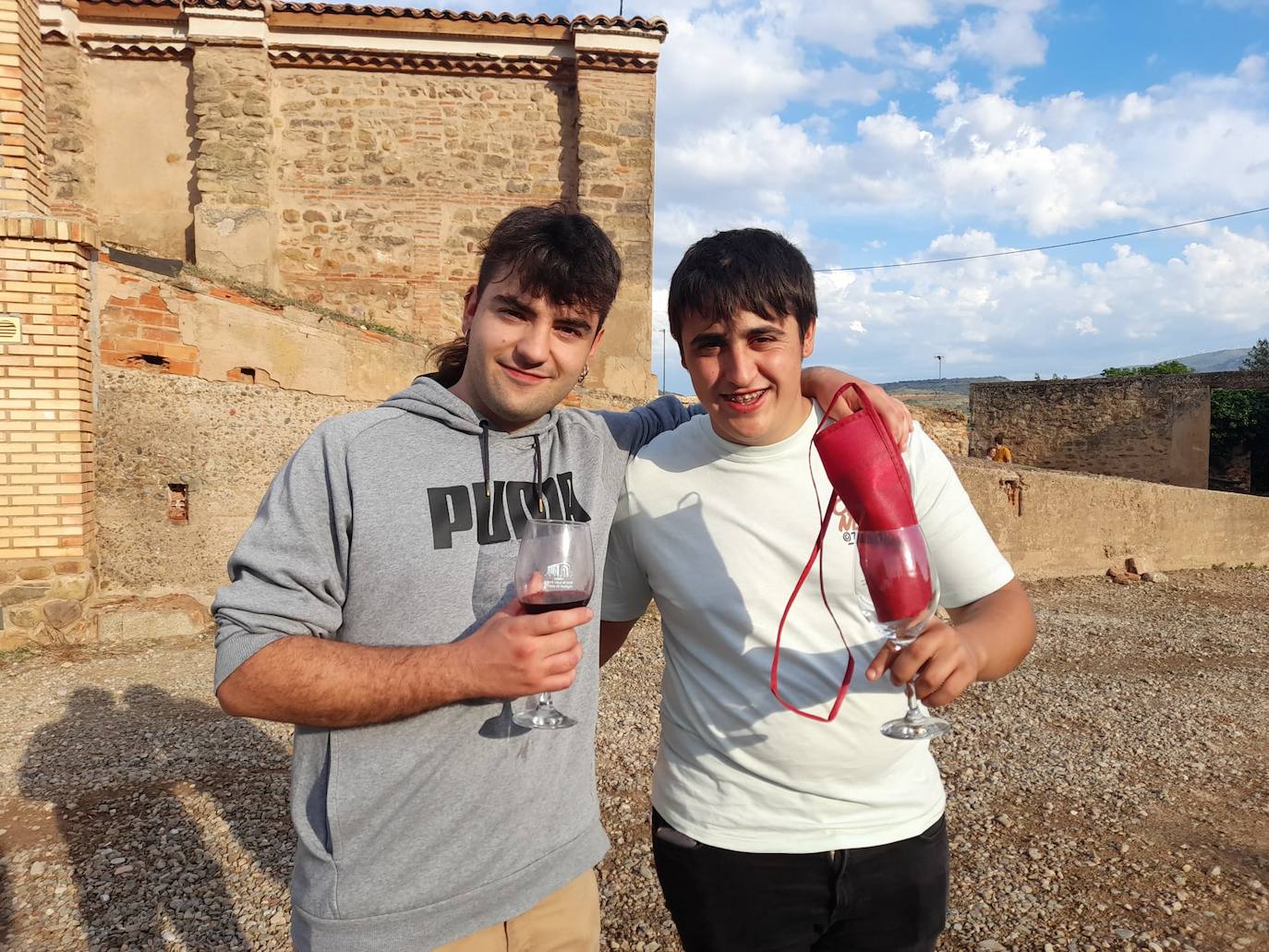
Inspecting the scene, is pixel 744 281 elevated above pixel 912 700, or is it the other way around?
pixel 744 281

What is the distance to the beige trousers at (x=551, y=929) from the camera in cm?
161

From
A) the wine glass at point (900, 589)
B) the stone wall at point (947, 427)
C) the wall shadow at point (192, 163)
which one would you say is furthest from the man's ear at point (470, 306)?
the stone wall at point (947, 427)

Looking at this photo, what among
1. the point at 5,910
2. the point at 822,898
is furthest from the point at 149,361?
the point at 822,898

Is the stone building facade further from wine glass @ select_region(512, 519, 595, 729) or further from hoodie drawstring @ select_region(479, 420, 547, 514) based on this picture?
wine glass @ select_region(512, 519, 595, 729)

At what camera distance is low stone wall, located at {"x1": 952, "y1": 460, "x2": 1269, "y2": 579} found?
10.5 meters

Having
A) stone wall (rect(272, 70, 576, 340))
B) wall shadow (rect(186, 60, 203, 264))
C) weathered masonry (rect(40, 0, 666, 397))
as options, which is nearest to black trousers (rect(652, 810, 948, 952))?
weathered masonry (rect(40, 0, 666, 397))

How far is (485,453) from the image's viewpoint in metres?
1.76

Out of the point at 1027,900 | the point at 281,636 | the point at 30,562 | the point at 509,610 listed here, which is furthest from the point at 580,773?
the point at 30,562

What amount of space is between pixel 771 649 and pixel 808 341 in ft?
2.46

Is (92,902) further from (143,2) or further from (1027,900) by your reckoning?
(143,2)

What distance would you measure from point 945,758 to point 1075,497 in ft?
23.7

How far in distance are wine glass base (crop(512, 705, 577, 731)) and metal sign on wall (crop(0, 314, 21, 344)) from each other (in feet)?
21.7

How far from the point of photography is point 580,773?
1773 mm

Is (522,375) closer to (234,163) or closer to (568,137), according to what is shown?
(568,137)
